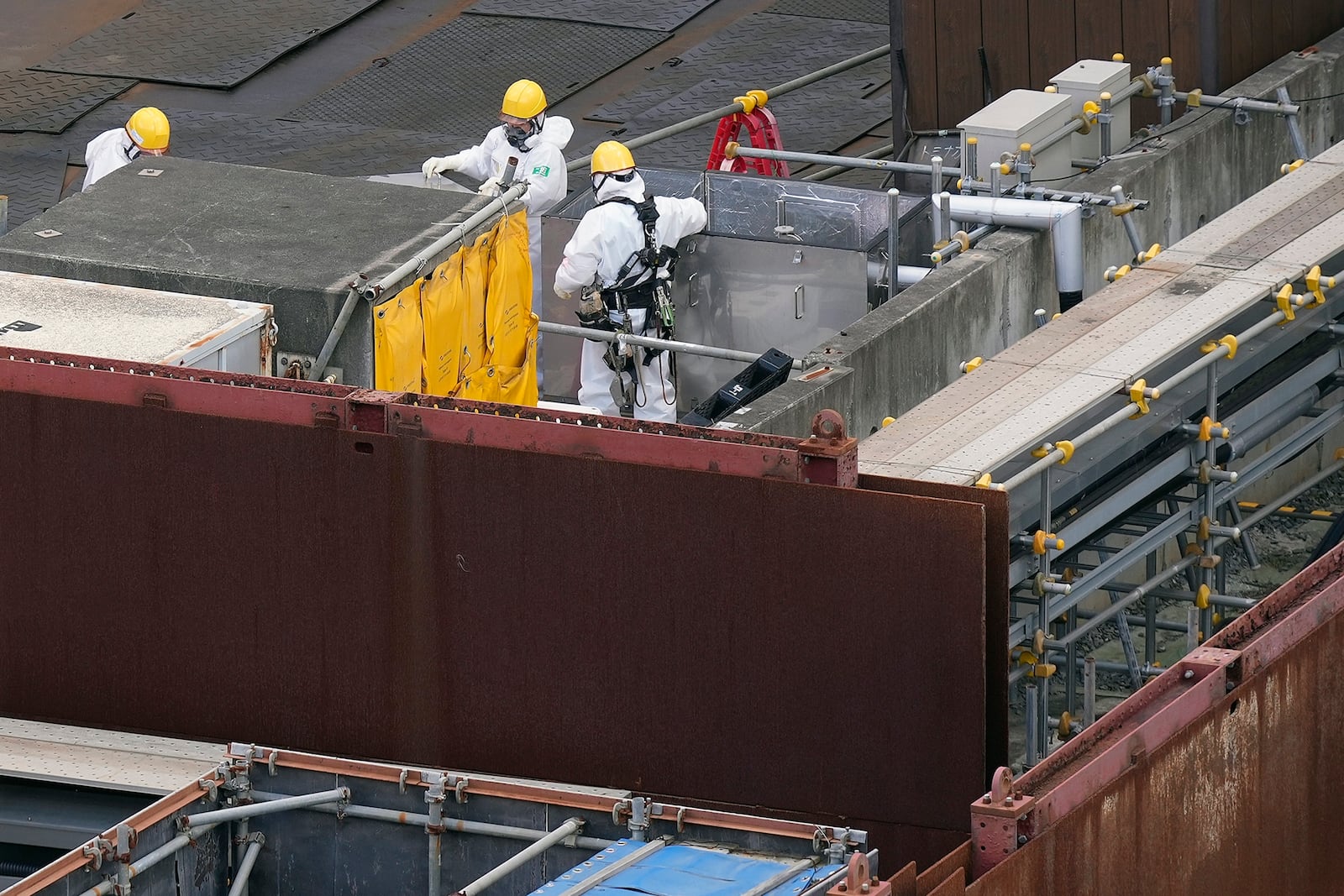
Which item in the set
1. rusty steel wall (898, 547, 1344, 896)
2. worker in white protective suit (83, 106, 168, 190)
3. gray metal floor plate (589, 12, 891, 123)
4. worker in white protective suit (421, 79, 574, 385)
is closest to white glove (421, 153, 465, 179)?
worker in white protective suit (421, 79, 574, 385)

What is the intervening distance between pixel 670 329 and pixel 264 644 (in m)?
4.94

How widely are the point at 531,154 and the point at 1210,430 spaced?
19.9ft

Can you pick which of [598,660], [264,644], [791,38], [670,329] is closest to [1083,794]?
[598,660]

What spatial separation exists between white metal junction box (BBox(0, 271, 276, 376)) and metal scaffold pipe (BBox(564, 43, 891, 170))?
5937mm

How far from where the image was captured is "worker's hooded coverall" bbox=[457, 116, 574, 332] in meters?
16.3

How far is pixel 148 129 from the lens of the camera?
15320 millimetres

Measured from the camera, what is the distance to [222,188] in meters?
12.5

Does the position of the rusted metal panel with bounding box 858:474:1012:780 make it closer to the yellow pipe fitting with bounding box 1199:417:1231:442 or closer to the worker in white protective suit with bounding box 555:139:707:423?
the yellow pipe fitting with bounding box 1199:417:1231:442

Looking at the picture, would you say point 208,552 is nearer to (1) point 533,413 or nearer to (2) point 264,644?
(2) point 264,644

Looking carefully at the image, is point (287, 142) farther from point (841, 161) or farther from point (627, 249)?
point (627, 249)

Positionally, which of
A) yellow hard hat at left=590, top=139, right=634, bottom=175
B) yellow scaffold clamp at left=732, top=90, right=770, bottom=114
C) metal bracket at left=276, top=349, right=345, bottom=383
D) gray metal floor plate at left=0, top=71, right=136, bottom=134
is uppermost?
gray metal floor plate at left=0, top=71, right=136, bottom=134

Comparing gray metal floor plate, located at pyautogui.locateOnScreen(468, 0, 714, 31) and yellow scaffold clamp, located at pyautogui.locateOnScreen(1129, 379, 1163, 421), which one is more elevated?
gray metal floor plate, located at pyautogui.locateOnScreen(468, 0, 714, 31)

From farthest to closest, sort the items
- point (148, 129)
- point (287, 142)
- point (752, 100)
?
point (287, 142) < point (752, 100) < point (148, 129)

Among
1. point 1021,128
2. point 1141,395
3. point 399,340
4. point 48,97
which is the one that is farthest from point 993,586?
point 48,97
